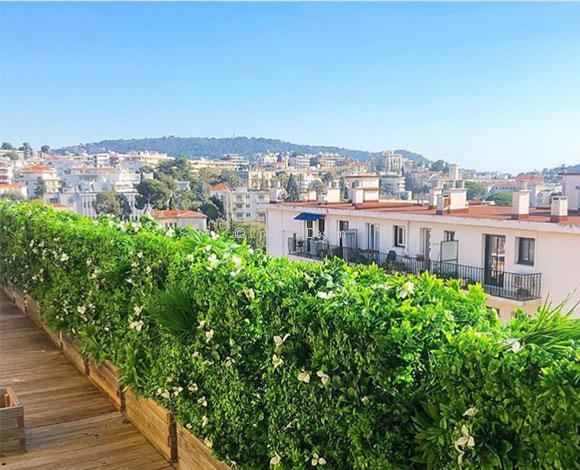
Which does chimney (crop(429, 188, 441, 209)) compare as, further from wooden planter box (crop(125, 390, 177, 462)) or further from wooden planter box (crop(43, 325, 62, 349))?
wooden planter box (crop(125, 390, 177, 462))

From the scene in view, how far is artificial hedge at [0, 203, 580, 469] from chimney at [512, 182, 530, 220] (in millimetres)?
7861

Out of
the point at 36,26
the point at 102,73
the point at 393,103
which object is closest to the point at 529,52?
the point at 393,103

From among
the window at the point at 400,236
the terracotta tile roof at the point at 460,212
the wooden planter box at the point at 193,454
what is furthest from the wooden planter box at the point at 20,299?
the window at the point at 400,236

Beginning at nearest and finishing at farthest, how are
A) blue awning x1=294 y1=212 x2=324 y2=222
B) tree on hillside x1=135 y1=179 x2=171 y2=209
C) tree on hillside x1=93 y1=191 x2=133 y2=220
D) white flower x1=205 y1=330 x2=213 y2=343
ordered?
white flower x1=205 y1=330 x2=213 y2=343 < tree on hillside x1=135 y1=179 x2=171 y2=209 < tree on hillside x1=93 y1=191 x2=133 y2=220 < blue awning x1=294 y1=212 x2=324 y2=222

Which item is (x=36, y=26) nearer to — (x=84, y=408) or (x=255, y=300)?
(x=84, y=408)

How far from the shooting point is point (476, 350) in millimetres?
1299

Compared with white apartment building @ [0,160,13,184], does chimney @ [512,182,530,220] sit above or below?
below

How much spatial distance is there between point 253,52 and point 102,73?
1879 mm

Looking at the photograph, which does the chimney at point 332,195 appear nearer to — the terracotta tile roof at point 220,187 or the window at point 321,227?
the window at point 321,227

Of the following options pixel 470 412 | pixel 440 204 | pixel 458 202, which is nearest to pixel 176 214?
pixel 470 412

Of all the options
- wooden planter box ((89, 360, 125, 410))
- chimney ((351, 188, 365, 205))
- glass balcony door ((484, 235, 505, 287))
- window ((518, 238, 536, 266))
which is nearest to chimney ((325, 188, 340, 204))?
chimney ((351, 188, 365, 205))

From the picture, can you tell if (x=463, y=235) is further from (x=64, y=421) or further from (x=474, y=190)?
(x=64, y=421)

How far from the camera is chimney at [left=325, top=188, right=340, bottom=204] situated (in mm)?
9633

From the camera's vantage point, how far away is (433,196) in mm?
12117
